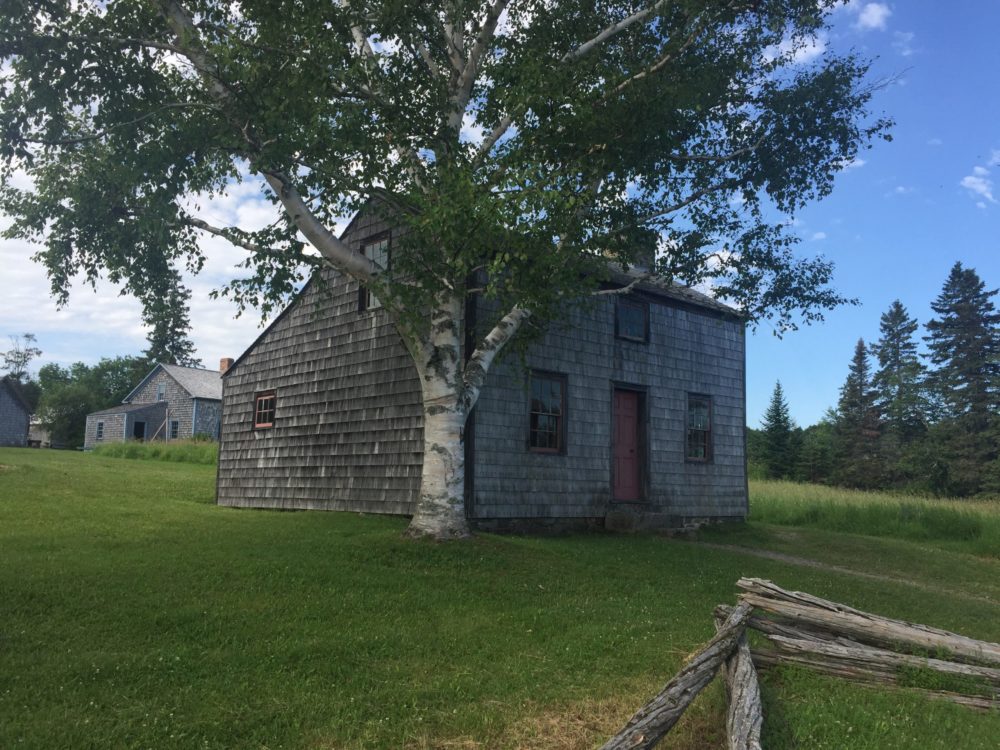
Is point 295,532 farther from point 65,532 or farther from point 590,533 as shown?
point 590,533

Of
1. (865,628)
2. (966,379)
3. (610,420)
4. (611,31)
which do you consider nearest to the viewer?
(865,628)

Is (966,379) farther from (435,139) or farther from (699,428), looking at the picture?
(435,139)

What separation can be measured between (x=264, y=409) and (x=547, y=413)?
24.9 ft

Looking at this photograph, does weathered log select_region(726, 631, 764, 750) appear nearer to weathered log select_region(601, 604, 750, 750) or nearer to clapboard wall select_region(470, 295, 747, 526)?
weathered log select_region(601, 604, 750, 750)

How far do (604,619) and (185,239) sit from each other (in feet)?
31.3

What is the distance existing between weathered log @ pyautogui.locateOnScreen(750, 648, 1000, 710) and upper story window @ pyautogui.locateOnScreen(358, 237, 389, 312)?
11592mm

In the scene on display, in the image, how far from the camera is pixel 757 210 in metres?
14.5

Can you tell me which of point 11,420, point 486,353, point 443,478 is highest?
point 486,353

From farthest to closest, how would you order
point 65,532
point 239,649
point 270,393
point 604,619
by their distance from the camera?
point 270,393 < point 65,532 < point 604,619 < point 239,649

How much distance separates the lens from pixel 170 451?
38.2 meters

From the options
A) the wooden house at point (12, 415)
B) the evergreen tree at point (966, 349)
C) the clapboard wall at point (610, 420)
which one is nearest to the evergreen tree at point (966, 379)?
the evergreen tree at point (966, 349)

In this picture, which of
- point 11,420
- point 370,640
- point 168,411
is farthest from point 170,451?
point 370,640

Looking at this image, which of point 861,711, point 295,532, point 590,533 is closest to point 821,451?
point 590,533

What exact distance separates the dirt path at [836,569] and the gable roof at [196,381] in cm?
3817
